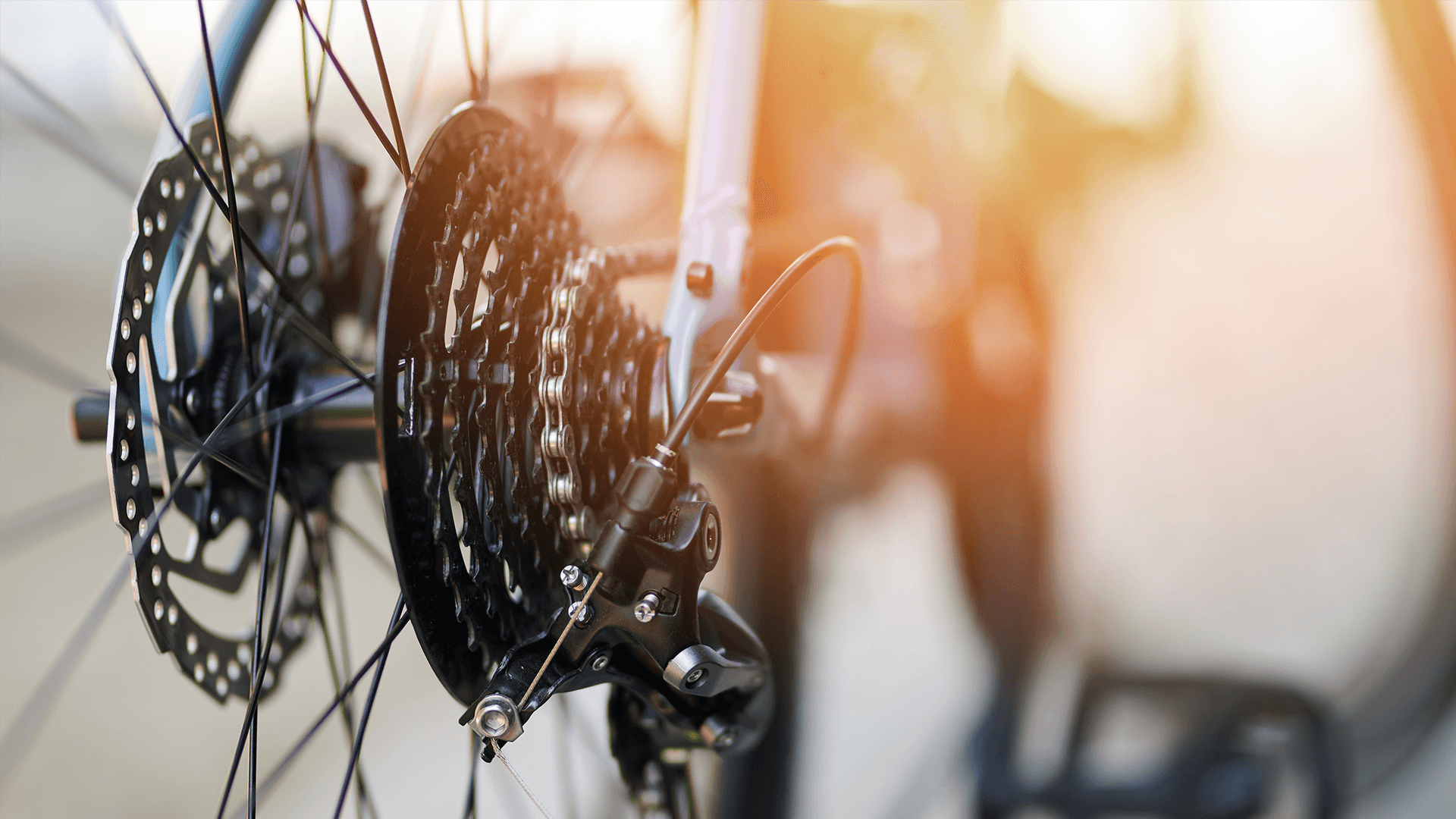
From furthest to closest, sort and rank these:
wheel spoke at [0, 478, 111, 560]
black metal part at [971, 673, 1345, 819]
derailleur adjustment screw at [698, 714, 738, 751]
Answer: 1. wheel spoke at [0, 478, 111, 560]
2. black metal part at [971, 673, 1345, 819]
3. derailleur adjustment screw at [698, 714, 738, 751]

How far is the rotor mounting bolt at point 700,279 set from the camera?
477 millimetres

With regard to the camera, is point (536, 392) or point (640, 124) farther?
point (640, 124)

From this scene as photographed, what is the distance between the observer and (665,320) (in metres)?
0.47

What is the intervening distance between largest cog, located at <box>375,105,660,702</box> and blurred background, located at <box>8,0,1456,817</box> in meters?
0.28

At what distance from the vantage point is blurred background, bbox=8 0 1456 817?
27.6 inches

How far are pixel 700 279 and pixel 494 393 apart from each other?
0.16 m

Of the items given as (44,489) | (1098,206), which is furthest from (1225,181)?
(44,489)

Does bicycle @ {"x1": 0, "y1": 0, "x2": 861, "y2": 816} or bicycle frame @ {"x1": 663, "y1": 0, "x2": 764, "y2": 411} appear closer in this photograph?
bicycle @ {"x1": 0, "y1": 0, "x2": 861, "y2": 816}

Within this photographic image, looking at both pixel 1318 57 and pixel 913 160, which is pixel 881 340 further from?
pixel 1318 57

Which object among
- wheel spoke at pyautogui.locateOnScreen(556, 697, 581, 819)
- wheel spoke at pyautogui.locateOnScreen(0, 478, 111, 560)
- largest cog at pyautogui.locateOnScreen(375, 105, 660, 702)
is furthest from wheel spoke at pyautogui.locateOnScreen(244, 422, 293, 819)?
wheel spoke at pyautogui.locateOnScreen(0, 478, 111, 560)

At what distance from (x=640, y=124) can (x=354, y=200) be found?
40 centimetres

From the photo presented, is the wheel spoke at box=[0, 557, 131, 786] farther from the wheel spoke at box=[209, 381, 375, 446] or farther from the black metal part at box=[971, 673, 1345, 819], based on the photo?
the black metal part at box=[971, 673, 1345, 819]

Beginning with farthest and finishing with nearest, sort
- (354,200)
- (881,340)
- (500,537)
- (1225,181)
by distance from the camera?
(881,340)
(1225,181)
(354,200)
(500,537)

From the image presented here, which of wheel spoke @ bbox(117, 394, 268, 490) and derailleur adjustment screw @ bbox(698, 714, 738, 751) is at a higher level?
wheel spoke @ bbox(117, 394, 268, 490)
